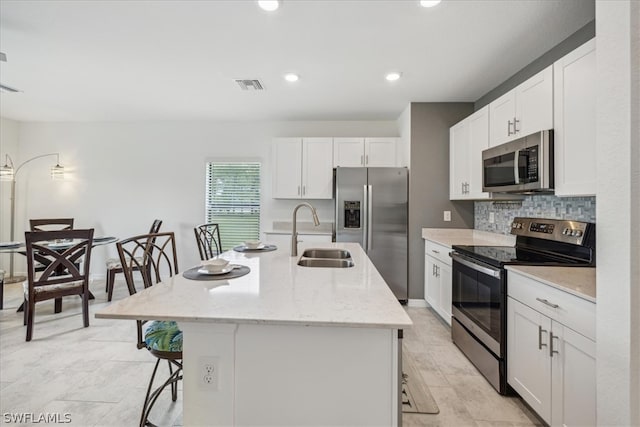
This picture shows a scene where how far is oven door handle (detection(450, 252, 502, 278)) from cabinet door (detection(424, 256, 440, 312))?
2.52ft

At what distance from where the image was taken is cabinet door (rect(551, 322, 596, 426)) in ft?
4.38

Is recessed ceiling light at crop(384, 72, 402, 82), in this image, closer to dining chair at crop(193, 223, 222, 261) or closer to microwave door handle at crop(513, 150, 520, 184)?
microwave door handle at crop(513, 150, 520, 184)

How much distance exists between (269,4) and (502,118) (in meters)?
2.06

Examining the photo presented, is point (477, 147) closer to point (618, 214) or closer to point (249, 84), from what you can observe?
point (618, 214)

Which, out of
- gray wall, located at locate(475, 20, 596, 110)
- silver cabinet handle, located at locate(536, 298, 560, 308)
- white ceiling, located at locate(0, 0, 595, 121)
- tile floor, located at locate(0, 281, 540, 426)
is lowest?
tile floor, located at locate(0, 281, 540, 426)

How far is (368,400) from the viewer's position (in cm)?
102

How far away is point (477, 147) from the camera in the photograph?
3029 mm

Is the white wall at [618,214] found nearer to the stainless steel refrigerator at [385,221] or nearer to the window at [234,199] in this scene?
the stainless steel refrigerator at [385,221]

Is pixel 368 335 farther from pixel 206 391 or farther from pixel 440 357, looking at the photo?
pixel 440 357

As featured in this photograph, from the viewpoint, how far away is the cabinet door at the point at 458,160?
10.8 feet

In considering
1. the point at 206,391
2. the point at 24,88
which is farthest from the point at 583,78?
the point at 24,88

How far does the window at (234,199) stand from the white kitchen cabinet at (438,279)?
2.57 meters

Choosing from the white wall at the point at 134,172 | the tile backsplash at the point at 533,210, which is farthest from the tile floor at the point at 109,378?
the white wall at the point at 134,172

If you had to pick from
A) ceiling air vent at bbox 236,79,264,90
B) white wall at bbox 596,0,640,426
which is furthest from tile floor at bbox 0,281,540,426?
ceiling air vent at bbox 236,79,264,90
